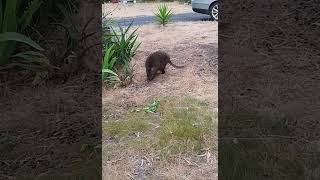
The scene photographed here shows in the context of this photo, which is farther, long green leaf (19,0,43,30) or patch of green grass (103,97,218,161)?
long green leaf (19,0,43,30)

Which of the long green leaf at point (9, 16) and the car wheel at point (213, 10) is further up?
the car wheel at point (213, 10)

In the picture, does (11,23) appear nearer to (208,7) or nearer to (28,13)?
(28,13)

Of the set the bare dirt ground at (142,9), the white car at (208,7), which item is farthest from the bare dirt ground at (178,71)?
the bare dirt ground at (142,9)

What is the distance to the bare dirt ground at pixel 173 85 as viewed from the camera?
340cm

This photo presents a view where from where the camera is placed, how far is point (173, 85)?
513cm

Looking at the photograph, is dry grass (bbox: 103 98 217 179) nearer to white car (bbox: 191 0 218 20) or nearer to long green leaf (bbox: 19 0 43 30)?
long green leaf (bbox: 19 0 43 30)

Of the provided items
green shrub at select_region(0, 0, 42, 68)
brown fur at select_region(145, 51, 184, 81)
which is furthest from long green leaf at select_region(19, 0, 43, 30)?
brown fur at select_region(145, 51, 184, 81)

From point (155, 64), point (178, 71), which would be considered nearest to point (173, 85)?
point (155, 64)

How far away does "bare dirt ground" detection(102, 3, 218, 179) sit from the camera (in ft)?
11.2

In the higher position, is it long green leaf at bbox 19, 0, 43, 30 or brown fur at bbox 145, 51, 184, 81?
long green leaf at bbox 19, 0, 43, 30

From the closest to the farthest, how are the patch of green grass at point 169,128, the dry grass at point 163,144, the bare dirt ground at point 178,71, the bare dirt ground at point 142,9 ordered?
the dry grass at point 163,144
the patch of green grass at point 169,128
the bare dirt ground at point 178,71
the bare dirt ground at point 142,9

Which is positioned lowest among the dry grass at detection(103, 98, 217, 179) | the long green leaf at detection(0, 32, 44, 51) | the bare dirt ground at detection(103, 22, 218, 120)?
the dry grass at detection(103, 98, 217, 179)

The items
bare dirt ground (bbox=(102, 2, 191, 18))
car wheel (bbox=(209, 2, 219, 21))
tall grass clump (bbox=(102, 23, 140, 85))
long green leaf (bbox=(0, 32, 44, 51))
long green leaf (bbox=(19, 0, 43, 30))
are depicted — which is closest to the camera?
long green leaf (bbox=(0, 32, 44, 51))

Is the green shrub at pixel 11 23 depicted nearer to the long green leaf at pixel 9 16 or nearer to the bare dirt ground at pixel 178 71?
the long green leaf at pixel 9 16
